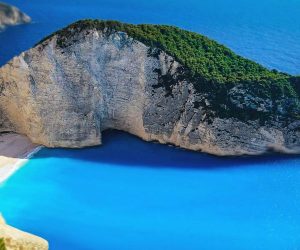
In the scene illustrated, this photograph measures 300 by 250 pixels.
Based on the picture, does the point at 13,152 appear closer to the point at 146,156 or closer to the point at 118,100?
the point at 118,100

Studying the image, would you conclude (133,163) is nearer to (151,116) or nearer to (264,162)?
(151,116)

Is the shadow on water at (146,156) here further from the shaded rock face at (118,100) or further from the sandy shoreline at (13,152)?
the sandy shoreline at (13,152)

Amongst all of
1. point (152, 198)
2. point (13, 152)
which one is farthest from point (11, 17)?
point (152, 198)

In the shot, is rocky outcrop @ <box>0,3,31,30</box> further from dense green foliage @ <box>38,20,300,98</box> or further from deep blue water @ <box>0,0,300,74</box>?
dense green foliage @ <box>38,20,300,98</box>

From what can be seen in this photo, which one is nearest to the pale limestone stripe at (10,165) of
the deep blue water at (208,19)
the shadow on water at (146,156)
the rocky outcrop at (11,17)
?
the shadow on water at (146,156)

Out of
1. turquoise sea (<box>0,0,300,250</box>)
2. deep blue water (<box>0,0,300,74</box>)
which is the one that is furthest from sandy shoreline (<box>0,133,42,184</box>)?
deep blue water (<box>0,0,300,74</box>)

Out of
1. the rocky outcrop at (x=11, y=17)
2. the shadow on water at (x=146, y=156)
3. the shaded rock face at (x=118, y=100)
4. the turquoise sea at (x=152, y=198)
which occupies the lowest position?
the turquoise sea at (x=152, y=198)
